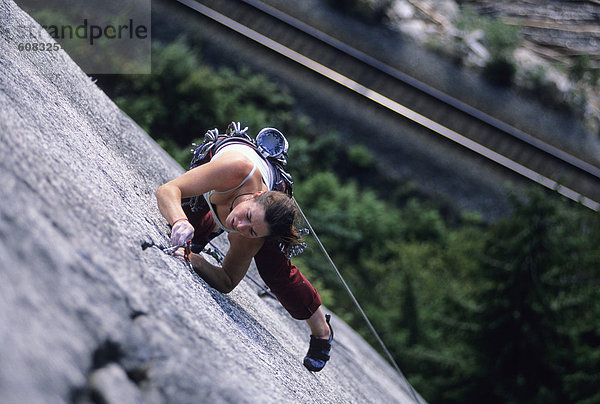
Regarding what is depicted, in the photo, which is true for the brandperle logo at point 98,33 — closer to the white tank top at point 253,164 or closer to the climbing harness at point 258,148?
the climbing harness at point 258,148

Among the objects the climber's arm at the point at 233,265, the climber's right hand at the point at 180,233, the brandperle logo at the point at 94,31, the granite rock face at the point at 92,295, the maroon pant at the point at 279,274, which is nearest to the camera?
the granite rock face at the point at 92,295

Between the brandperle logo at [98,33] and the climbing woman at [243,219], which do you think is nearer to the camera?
the climbing woman at [243,219]

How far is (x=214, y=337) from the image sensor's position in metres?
1.80

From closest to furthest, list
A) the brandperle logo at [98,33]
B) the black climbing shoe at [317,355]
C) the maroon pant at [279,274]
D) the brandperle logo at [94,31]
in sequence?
the maroon pant at [279,274] < the black climbing shoe at [317,355] < the brandperle logo at [98,33] < the brandperle logo at [94,31]

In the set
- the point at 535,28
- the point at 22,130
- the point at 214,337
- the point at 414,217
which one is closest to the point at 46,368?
the point at 214,337

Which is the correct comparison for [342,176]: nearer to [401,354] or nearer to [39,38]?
[401,354]

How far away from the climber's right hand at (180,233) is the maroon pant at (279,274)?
49 cm

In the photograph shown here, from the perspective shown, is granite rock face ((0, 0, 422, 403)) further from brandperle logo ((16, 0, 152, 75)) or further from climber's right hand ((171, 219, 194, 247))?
brandperle logo ((16, 0, 152, 75))

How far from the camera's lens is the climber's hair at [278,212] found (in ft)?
7.31

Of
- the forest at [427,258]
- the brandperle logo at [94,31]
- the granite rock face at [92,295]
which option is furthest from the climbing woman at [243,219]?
the brandperle logo at [94,31]

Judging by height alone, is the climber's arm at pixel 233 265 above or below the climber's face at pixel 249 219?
below

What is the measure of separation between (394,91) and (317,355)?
7.98m

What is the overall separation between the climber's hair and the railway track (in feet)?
26.0

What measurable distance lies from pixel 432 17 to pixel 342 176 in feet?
14.0
